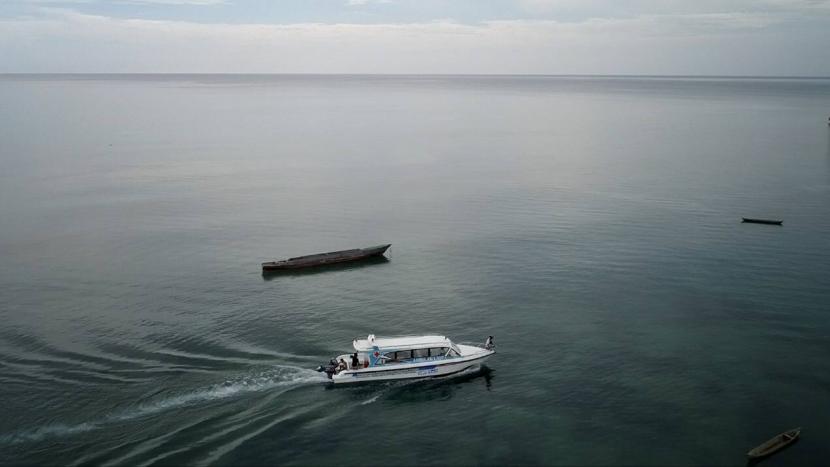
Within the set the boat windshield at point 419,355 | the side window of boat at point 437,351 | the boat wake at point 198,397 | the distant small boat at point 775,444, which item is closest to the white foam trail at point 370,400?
the boat windshield at point 419,355

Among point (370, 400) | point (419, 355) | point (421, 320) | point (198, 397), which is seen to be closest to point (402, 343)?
point (419, 355)

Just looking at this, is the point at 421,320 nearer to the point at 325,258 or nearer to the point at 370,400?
the point at 370,400

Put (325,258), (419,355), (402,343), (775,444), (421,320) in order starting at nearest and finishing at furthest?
(775,444)
(419,355)
(402,343)
(421,320)
(325,258)

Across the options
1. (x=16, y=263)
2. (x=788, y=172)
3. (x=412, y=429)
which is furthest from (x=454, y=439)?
(x=788, y=172)

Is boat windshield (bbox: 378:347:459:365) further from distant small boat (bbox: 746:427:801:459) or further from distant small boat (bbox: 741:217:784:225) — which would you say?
distant small boat (bbox: 741:217:784:225)

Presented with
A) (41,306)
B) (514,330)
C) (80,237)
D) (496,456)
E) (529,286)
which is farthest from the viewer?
(80,237)

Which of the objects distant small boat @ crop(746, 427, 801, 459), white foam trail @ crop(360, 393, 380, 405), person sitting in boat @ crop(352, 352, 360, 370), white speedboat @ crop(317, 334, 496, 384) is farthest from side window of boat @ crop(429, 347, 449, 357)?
distant small boat @ crop(746, 427, 801, 459)

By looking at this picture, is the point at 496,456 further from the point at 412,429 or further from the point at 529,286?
the point at 529,286
